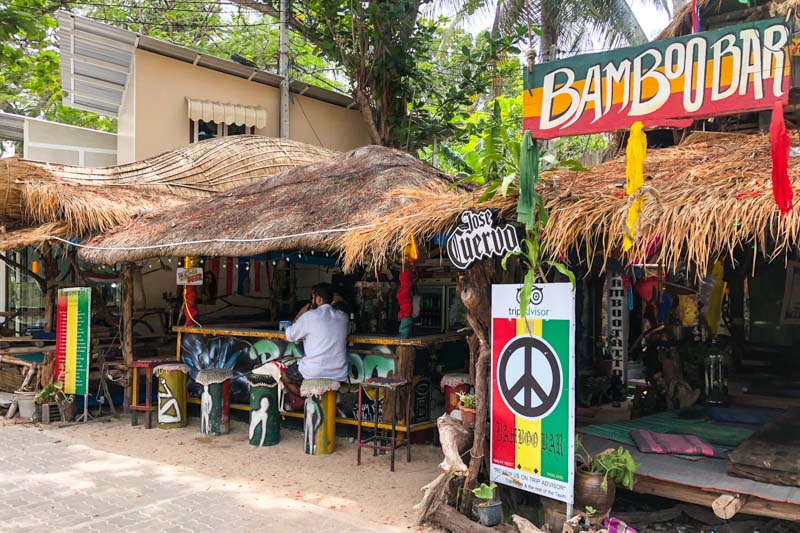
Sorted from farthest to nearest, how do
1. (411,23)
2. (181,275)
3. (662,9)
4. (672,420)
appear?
(662,9)
(411,23)
(181,275)
(672,420)

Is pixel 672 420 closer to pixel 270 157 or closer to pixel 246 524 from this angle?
pixel 246 524

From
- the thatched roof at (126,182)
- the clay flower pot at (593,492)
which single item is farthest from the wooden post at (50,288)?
the clay flower pot at (593,492)

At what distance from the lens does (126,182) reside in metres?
11.1

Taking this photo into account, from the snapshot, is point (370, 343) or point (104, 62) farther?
point (104, 62)

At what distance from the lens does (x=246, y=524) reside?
522cm

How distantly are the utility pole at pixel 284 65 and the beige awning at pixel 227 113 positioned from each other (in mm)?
418

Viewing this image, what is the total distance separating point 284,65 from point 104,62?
11.3 feet

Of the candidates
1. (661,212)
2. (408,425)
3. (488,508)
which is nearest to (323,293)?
(408,425)

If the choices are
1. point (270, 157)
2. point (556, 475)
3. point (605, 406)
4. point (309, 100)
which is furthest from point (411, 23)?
point (556, 475)

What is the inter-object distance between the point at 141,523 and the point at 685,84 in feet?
16.9

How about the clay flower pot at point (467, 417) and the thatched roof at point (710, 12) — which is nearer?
the clay flower pot at point (467, 417)

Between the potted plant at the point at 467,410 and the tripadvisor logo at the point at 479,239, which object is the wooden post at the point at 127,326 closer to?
the potted plant at the point at 467,410

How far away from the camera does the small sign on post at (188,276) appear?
348 inches

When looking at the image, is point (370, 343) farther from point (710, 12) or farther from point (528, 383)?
point (710, 12)
